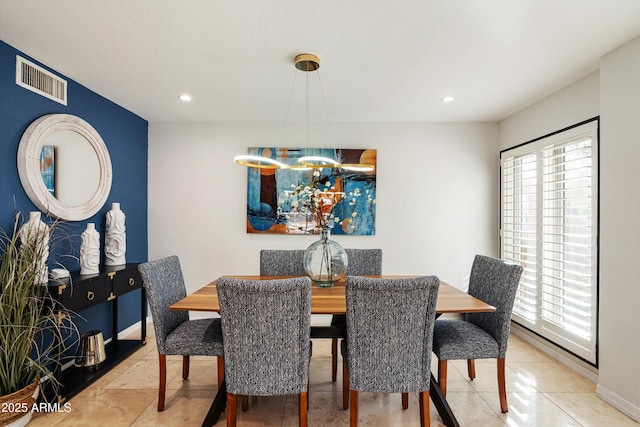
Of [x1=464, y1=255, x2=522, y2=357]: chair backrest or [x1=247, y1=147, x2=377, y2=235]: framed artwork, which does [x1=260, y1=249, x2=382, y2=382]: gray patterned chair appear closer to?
[x1=464, y1=255, x2=522, y2=357]: chair backrest

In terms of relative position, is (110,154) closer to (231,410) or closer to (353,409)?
A: (231,410)

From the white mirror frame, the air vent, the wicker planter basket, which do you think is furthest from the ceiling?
the wicker planter basket

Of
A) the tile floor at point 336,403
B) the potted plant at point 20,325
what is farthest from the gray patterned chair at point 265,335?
the potted plant at point 20,325

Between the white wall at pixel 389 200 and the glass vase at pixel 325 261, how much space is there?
4.93ft

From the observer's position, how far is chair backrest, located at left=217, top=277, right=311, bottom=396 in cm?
161

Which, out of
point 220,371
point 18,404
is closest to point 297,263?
point 220,371

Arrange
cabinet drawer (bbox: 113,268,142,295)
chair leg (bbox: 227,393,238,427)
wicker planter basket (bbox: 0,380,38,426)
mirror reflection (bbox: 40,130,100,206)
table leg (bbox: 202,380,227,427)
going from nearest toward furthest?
chair leg (bbox: 227,393,238,427) → wicker planter basket (bbox: 0,380,38,426) → table leg (bbox: 202,380,227,427) → mirror reflection (bbox: 40,130,100,206) → cabinet drawer (bbox: 113,268,142,295)

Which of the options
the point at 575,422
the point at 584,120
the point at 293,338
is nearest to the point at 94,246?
the point at 293,338

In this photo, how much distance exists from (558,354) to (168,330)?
3324 mm

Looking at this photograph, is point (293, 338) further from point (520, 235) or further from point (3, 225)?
point (520, 235)

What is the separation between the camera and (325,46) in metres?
2.17

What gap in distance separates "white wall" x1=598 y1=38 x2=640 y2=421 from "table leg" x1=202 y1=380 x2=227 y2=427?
Result: 8.63 ft

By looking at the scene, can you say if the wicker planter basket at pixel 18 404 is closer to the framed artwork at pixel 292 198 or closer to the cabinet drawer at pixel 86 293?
the cabinet drawer at pixel 86 293

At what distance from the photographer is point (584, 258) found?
2.60m
